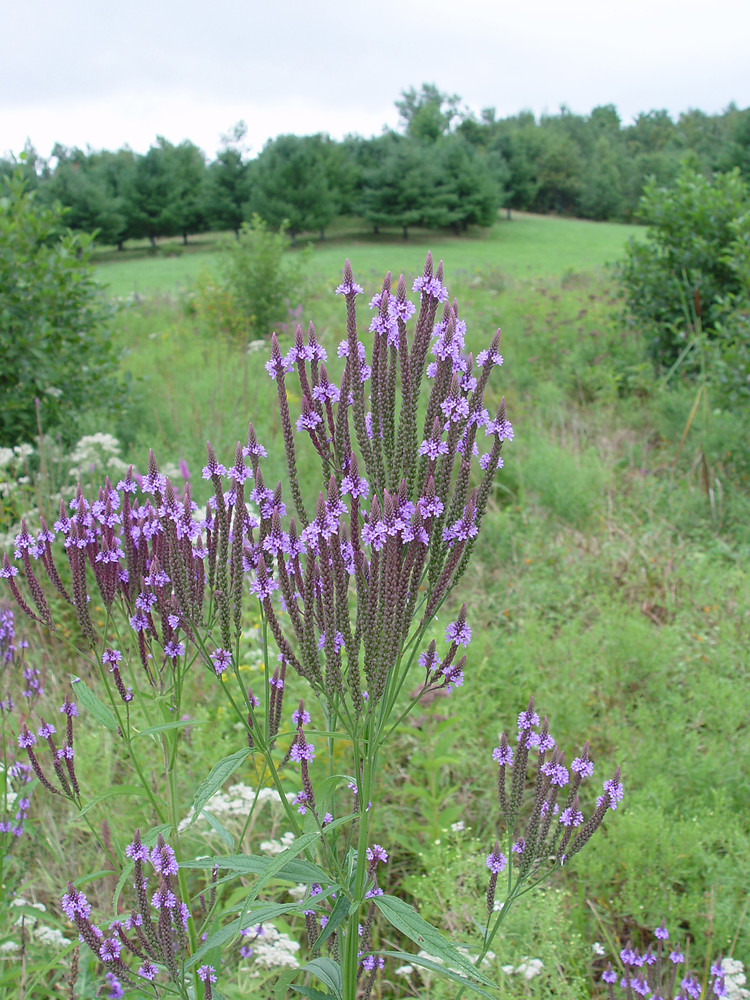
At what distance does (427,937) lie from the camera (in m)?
1.32

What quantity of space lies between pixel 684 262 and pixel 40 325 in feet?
22.8

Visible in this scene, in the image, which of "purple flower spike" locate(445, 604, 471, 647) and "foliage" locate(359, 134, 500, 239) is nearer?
"purple flower spike" locate(445, 604, 471, 647)

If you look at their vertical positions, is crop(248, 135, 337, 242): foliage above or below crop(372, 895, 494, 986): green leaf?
above

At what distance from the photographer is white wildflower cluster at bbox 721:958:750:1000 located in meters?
2.23

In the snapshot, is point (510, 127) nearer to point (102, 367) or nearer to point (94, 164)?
point (94, 164)

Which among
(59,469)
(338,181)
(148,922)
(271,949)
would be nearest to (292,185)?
(338,181)

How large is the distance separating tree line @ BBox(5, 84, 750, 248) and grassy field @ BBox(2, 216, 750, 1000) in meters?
26.3

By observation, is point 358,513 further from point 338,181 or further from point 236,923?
point 338,181

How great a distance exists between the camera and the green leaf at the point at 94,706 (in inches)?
66.0

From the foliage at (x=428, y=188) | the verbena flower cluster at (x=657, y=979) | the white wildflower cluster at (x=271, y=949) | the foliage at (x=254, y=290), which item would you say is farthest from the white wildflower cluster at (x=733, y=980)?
the foliage at (x=428, y=188)

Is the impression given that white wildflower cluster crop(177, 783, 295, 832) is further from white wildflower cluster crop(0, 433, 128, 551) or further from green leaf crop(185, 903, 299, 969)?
white wildflower cluster crop(0, 433, 128, 551)

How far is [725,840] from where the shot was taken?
9.43 feet

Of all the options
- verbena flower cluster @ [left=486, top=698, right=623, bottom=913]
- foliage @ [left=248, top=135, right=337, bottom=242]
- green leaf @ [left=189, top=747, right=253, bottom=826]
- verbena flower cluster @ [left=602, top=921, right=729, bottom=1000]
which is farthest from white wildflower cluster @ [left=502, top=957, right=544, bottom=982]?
foliage @ [left=248, top=135, right=337, bottom=242]

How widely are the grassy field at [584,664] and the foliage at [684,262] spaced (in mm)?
443
